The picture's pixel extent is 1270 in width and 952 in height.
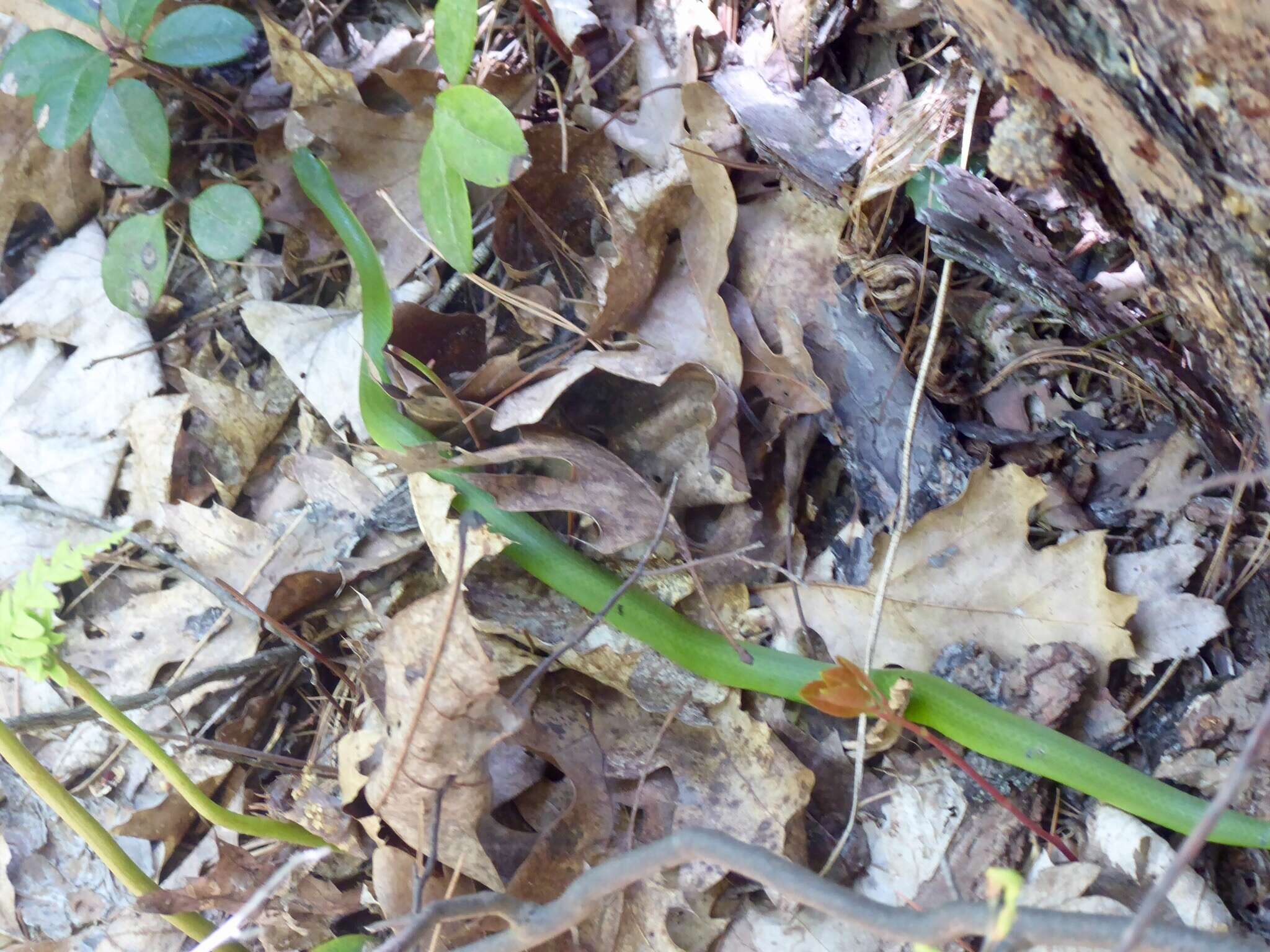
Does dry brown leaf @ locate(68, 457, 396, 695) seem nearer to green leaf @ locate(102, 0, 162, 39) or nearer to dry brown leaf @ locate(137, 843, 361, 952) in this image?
dry brown leaf @ locate(137, 843, 361, 952)

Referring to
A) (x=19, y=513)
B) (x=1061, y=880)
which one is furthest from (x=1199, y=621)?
(x=19, y=513)

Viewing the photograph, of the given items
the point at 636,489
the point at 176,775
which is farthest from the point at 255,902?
the point at 636,489

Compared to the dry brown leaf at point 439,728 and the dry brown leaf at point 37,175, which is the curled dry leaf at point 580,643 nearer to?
the dry brown leaf at point 439,728

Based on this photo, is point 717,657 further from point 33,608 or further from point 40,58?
point 40,58

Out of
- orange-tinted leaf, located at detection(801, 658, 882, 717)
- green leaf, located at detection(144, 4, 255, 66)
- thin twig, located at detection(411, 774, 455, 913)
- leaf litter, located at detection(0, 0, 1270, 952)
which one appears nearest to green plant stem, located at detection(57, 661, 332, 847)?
leaf litter, located at detection(0, 0, 1270, 952)

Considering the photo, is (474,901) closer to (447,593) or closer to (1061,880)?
(447,593)
